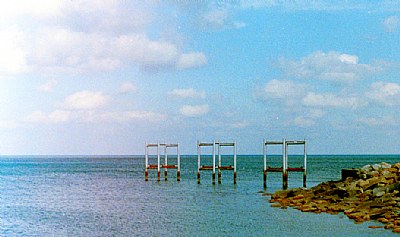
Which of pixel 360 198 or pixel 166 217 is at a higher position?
pixel 360 198

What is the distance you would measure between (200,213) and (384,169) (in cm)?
1332

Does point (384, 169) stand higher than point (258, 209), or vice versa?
point (384, 169)

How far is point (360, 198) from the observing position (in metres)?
31.6

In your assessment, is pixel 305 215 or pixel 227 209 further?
pixel 227 209

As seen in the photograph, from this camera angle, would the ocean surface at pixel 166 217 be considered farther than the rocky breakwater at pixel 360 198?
No

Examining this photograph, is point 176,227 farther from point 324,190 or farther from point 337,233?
point 324,190

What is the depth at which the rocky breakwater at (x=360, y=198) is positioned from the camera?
89.1 ft

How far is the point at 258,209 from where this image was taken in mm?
34062

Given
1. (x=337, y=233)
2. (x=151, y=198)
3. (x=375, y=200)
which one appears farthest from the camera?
(x=151, y=198)

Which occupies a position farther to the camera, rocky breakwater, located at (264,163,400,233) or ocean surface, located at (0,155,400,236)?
rocky breakwater, located at (264,163,400,233)

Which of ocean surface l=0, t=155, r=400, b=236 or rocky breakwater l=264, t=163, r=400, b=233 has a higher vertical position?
rocky breakwater l=264, t=163, r=400, b=233

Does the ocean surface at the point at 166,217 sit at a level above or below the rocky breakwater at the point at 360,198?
below

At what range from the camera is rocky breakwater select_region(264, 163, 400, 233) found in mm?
27156

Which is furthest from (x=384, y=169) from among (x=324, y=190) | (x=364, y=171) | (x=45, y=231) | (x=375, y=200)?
(x=45, y=231)
